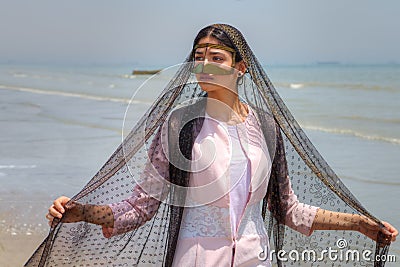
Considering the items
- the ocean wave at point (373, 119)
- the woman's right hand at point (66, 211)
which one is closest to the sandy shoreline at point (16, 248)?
the woman's right hand at point (66, 211)

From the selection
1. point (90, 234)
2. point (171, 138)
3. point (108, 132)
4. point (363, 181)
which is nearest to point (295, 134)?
point (171, 138)

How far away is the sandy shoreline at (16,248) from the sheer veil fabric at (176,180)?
2187 millimetres

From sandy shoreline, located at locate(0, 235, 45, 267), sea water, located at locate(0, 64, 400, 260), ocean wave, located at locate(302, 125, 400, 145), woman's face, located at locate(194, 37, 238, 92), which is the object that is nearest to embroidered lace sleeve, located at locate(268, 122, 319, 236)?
woman's face, located at locate(194, 37, 238, 92)

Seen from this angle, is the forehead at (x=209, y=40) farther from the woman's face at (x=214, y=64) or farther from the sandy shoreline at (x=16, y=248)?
the sandy shoreline at (x=16, y=248)

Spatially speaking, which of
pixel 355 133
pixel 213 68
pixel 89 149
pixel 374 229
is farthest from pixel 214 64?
pixel 355 133

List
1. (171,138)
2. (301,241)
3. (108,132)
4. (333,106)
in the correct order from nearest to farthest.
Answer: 1. (171,138)
2. (301,241)
3. (108,132)
4. (333,106)

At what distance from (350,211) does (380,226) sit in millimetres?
132

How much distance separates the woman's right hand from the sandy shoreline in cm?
244

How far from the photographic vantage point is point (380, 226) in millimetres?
2766

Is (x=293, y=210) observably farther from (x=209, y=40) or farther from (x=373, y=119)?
(x=373, y=119)

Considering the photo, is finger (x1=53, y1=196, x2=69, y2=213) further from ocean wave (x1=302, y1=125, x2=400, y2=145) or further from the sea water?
ocean wave (x1=302, y1=125, x2=400, y2=145)

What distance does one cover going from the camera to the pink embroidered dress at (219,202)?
244cm

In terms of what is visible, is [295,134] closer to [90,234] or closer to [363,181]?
[90,234]

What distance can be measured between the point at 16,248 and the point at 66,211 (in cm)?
279
